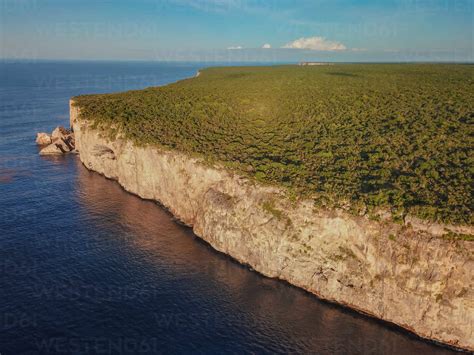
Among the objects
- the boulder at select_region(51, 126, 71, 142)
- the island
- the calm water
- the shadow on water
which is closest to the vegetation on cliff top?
the island

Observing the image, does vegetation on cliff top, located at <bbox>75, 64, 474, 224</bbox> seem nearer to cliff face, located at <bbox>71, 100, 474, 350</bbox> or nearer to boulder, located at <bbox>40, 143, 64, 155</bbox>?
cliff face, located at <bbox>71, 100, 474, 350</bbox>

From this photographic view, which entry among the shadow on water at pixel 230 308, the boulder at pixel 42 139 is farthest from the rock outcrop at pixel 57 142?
the shadow on water at pixel 230 308

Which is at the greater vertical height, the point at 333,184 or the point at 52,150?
the point at 333,184

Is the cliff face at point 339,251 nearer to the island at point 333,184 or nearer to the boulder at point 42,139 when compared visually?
the island at point 333,184

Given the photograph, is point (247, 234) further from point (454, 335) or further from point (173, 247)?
point (454, 335)

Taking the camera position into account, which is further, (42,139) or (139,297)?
(42,139)

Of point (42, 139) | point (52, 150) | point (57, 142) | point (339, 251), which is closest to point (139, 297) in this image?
point (339, 251)

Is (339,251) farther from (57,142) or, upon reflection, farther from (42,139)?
(42,139)
